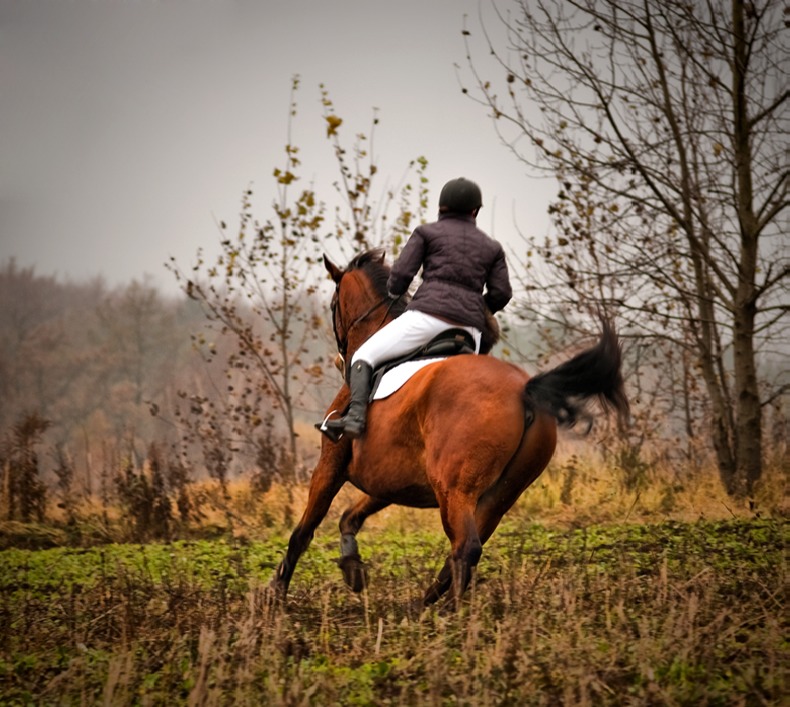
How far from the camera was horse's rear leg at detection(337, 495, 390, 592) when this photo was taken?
6.03 m

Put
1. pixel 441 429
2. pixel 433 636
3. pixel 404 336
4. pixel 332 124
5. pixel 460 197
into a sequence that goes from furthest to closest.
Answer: pixel 332 124
pixel 460 197
pixel 404 336
pixel 441 429
pixel 433 636

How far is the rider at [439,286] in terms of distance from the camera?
599 centimetres

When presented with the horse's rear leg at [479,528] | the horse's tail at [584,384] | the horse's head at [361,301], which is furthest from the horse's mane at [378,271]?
the horse's rear leg at [479,528]

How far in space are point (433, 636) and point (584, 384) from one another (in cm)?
180

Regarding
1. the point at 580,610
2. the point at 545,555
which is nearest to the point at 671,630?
the point at 580,610

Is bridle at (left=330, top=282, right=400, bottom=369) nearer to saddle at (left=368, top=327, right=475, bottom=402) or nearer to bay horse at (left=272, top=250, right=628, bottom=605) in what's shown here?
saddle at (left=368, top=327, right=475, bottom=402)

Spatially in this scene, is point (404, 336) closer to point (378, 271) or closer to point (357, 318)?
point (357, 318)

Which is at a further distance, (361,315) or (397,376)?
(361,315)

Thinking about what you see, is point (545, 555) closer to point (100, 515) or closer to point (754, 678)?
point (754, 678)

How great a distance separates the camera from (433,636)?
15.8 ft

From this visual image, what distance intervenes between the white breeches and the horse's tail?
1.01 meters

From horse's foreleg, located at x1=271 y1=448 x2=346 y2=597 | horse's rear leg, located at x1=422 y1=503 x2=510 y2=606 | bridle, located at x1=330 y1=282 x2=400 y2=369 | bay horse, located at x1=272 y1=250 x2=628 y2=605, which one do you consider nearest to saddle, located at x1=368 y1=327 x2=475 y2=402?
bay horse, located at x1=272 y1=250 x2=628 y2=605

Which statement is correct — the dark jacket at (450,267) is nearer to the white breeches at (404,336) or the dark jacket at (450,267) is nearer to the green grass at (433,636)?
the white breeches at (404,336)

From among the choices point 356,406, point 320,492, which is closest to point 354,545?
point 320,492
